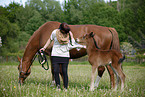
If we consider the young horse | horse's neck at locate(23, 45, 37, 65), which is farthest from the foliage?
the young horse

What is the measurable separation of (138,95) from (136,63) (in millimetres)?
18329

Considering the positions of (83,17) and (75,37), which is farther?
(83,17)

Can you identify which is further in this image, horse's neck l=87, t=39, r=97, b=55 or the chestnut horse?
the chestnut horse

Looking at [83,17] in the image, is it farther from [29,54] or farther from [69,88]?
[69,88]

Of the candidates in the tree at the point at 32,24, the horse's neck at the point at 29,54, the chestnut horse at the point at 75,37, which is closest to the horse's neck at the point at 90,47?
the chestnut horse at the point at 75,37

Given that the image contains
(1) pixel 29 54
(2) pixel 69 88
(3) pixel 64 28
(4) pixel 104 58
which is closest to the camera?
(3) pixel 64 28

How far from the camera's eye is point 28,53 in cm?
734

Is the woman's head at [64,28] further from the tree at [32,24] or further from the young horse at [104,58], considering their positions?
the tree at [32,24]

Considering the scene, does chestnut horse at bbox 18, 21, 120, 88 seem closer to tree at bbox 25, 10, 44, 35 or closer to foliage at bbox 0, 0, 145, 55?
foliage at bbox 0, 0, 145, 55

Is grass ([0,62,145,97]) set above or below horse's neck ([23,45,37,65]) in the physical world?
below

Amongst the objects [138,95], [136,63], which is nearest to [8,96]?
[138,95]

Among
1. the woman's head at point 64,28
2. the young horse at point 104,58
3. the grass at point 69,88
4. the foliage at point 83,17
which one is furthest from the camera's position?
the foliage at point 83,17

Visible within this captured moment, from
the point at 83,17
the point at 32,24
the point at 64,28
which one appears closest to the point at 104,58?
the point at 64,28

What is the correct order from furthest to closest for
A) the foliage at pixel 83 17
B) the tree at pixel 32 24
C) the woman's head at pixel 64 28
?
the tree at pixel 32 24, the foliage at pixel 83 17, the woman's head at pixel 64 28
